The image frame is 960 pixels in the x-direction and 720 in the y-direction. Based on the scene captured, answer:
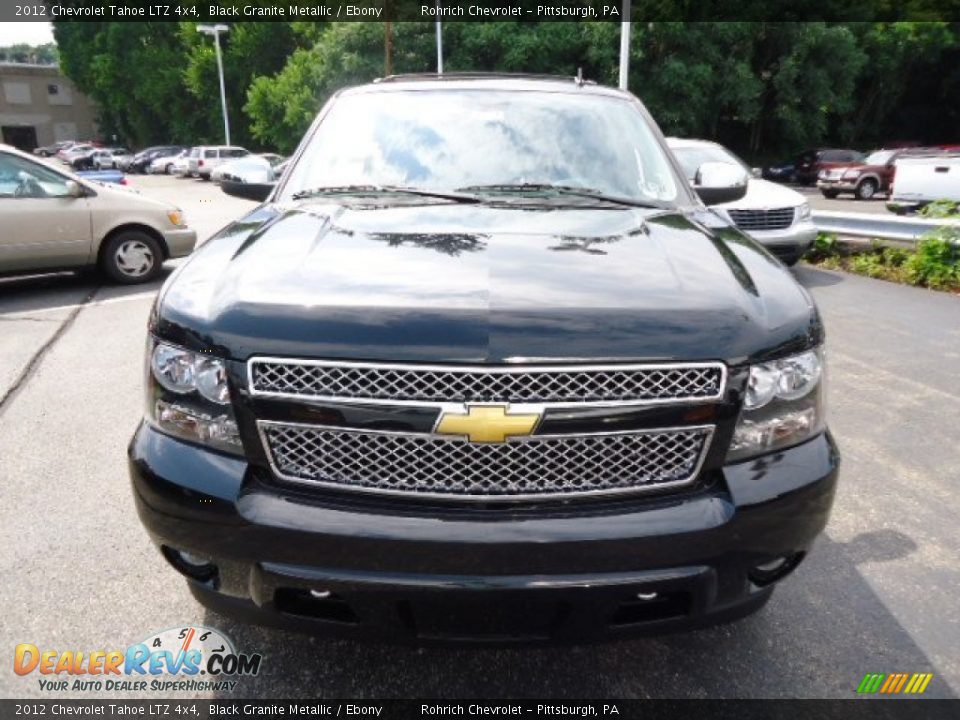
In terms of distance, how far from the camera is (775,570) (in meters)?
2.07

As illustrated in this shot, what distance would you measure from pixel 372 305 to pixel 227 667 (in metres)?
1.35

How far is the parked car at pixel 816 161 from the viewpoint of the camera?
93.7 ft

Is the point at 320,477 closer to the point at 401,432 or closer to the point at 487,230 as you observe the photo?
the point at 401,432

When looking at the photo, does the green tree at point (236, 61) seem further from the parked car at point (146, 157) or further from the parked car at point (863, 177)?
the parked car at point (863, 177)

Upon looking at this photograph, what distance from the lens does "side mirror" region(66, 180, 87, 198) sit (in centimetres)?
816

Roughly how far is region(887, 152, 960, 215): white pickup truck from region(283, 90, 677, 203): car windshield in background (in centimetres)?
1218

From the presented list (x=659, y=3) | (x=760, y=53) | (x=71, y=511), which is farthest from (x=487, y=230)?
(x=760, y=53)

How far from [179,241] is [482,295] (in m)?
8.08

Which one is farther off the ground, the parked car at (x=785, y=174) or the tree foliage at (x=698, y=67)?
the tree foliage at (x=698, y=67)

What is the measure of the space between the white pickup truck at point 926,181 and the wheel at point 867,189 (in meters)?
9.94

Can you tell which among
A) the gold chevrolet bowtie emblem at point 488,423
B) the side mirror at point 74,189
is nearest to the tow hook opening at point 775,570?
the gold chevrolet bowtie emblem at point 488,423

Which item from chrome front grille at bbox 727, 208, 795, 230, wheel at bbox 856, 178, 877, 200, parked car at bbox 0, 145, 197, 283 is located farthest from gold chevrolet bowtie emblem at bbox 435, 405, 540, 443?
wheel at bbox 856, 178, 877, 200

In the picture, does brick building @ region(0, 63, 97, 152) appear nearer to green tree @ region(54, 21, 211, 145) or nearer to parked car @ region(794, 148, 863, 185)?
green tree @ region(54, 21, 211, 145)

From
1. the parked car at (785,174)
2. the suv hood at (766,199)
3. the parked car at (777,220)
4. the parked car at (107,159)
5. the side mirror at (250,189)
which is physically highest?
the side mirror at (250,189)
